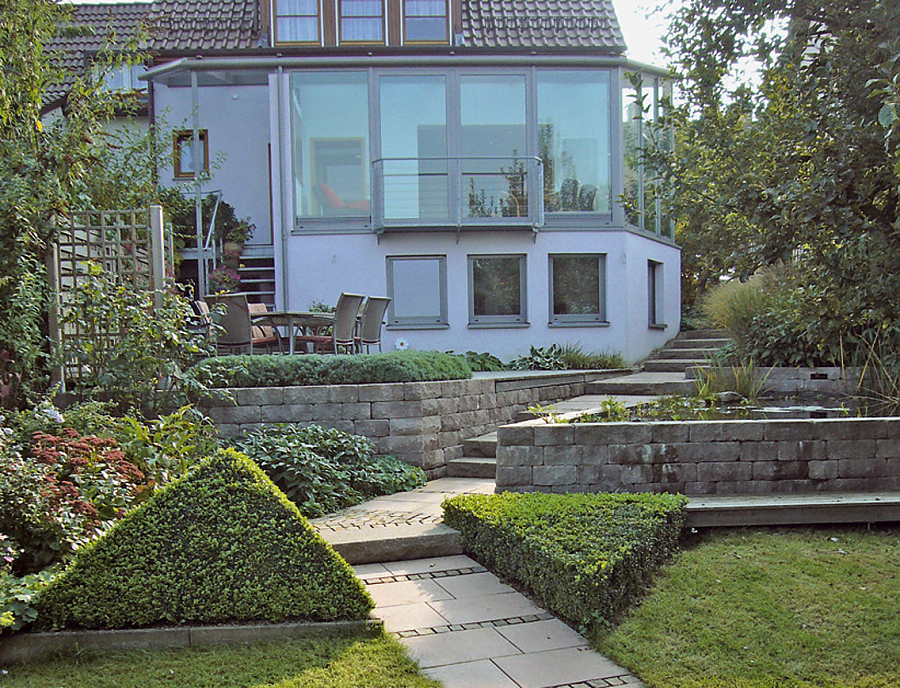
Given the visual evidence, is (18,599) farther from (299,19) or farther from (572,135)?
(299,19)

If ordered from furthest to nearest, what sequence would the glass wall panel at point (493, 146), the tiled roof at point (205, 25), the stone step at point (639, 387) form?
the tiled roof at point (205, 25) < the glass wall panel at point (493, 146) < the stone step at point (639, 387)

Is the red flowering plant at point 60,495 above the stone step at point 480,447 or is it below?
above

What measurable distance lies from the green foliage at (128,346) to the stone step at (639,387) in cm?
583

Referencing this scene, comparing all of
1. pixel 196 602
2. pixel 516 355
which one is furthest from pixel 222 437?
pixel 516 355

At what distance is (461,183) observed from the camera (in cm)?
1351

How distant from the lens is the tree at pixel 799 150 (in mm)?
5301

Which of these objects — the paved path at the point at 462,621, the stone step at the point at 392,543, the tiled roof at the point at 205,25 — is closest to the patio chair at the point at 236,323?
the paved path at the point at 462,621

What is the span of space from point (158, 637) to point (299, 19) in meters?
13.7

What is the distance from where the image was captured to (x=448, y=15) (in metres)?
14.9

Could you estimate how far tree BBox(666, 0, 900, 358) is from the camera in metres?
5.30

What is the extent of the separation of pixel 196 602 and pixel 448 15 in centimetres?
1358

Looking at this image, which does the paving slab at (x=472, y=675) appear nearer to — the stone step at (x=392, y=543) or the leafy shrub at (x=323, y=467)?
the stone step at (x=392, y=543)

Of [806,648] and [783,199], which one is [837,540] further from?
[783,199]

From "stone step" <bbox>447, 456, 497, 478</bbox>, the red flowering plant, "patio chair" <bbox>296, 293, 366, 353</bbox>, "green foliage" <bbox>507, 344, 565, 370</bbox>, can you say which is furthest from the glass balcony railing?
the red flowering plant
